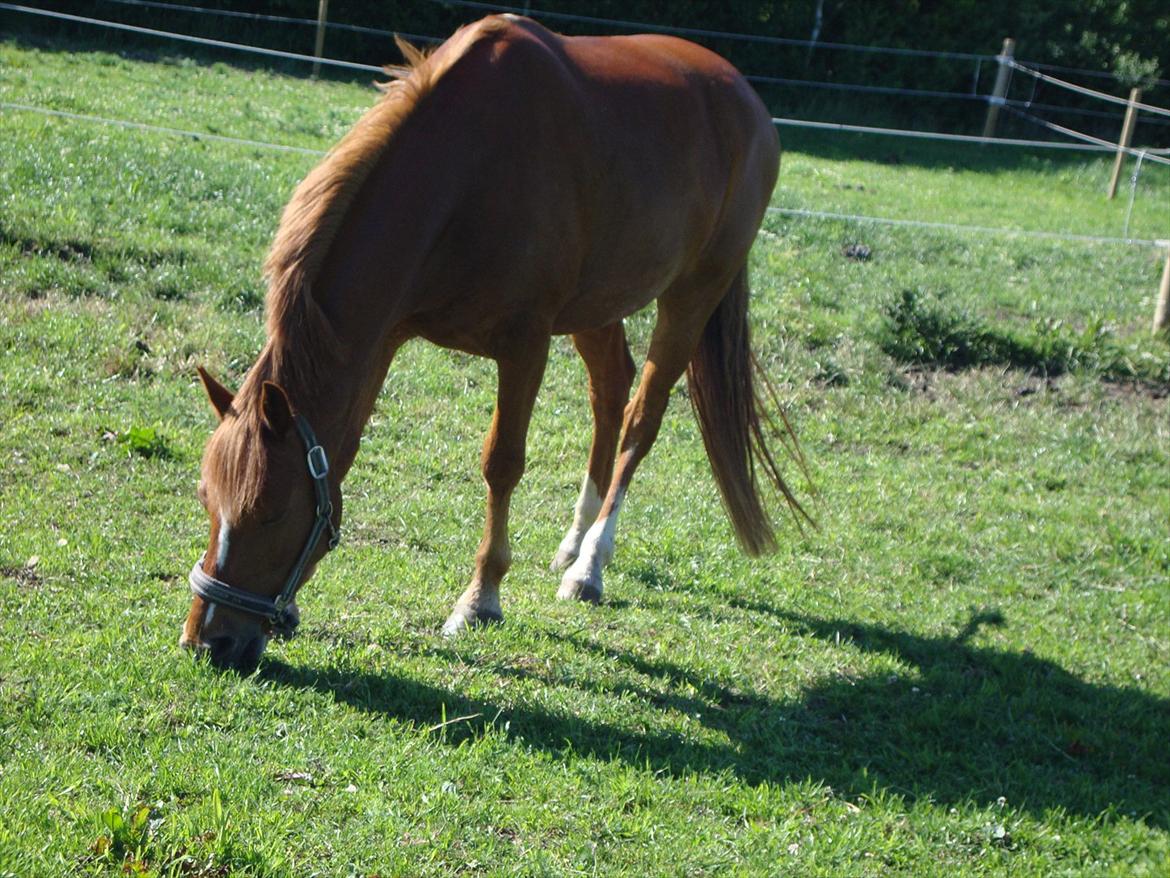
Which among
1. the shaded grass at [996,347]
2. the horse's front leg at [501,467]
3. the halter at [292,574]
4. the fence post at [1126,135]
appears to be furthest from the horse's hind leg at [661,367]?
the fence post at [1126,135]

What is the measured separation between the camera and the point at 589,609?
4.95 meters

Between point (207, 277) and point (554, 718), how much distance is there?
15.6 ft

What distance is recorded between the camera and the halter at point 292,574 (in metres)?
3.50

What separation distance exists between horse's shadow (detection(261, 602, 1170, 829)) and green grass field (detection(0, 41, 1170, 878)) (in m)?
0.02

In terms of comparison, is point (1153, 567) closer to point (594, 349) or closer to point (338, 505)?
point (594, 349)

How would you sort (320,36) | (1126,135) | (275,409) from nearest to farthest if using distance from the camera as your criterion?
(275,409) → (1126,135) → (320,36)

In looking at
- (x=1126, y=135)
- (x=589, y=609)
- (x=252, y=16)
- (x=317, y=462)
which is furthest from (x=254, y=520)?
(x=1126, y=135)

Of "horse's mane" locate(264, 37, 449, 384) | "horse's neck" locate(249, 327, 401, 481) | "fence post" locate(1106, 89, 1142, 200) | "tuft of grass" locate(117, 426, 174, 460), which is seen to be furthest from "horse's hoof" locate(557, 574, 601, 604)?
"fence post" locate(1106, 89, 1142, 200)

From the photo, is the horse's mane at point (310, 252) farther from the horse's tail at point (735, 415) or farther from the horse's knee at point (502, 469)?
the horse's tail at point (735, 415)

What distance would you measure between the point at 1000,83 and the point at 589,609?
60.4 feet

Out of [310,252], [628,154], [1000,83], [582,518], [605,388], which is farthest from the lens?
[1000,83]

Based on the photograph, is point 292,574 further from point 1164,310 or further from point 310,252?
point 1164,310

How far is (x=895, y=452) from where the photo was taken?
744 centimetres

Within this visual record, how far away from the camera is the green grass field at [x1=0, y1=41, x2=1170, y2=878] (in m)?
3.25
